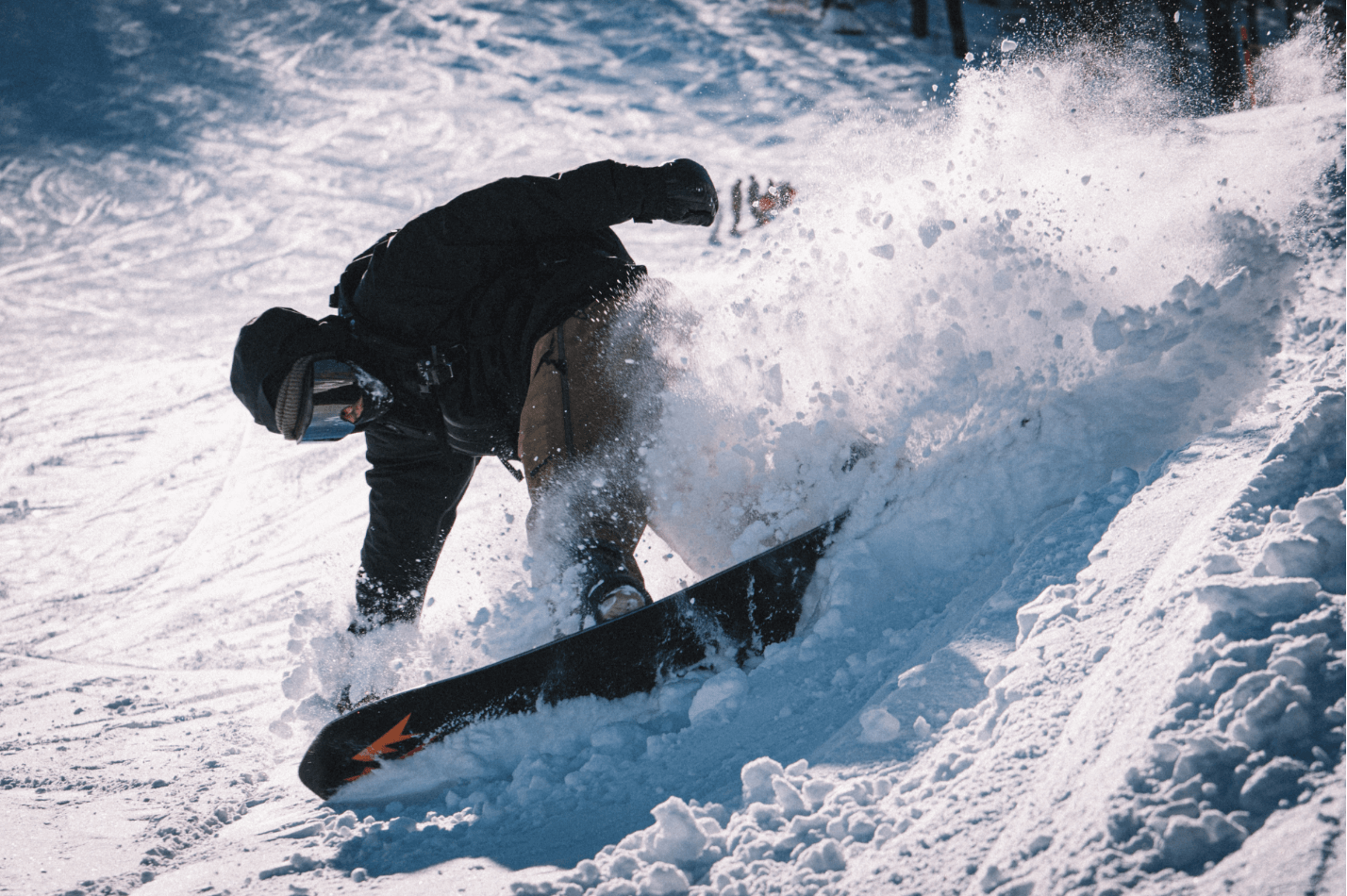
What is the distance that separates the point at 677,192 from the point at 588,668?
1449 mm

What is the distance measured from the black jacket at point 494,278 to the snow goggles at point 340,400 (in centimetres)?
7

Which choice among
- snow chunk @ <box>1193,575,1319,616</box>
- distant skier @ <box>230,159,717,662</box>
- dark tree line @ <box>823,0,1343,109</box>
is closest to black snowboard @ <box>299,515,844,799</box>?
distant skier @ <box>230,159,717,662</box>

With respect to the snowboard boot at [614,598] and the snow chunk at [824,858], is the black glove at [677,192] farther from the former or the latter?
the snow chunk at [824,858]

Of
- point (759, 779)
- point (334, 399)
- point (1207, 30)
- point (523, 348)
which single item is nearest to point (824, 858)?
point (759, 779)

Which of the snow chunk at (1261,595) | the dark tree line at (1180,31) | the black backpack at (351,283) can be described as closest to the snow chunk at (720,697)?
the snow chunk at (1261,595)

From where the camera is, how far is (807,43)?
650 inches

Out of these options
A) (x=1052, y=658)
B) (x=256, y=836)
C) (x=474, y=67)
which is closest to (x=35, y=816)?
(x=256, y=836)

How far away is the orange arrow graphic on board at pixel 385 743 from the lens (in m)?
2.12

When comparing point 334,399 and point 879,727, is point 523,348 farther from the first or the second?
point 879,727

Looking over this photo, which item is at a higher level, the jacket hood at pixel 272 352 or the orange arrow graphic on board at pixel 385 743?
the jacket hood at pixel 272 352

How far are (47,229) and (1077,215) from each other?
14.9m

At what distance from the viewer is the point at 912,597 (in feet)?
6.74

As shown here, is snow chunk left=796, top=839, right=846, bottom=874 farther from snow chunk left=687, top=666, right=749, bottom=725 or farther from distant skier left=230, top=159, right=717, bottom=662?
distant skier left=230, top=159, right=717, bottom=662

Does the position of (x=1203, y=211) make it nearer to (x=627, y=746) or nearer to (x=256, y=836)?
(x=627, y=746)
